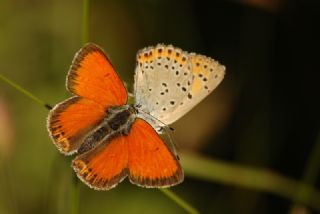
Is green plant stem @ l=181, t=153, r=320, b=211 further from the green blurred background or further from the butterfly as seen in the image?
the butterfly

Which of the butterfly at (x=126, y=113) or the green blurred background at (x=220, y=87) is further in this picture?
the green blurred background at (x=220, y=87)

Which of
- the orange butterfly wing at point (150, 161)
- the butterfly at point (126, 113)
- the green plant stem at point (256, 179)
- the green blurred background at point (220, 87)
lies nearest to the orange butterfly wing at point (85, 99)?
the butterfly at point (126, 113)

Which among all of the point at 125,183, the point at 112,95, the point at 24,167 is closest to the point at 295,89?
the point at 125,183

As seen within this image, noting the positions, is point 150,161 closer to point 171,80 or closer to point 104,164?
point 104,164

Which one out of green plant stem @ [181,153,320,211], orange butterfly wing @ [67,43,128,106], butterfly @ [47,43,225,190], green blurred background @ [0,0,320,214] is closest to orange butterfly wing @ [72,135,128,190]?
butterfly @ [47,43,225,190]

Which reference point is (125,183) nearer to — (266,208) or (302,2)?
(266,208)

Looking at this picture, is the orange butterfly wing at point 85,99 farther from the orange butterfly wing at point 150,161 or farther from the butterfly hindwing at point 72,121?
the orange butterfly wing at point 150,161
